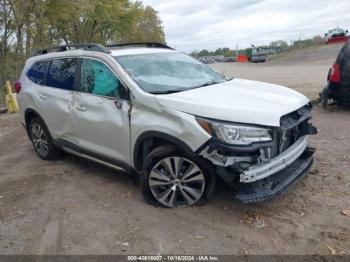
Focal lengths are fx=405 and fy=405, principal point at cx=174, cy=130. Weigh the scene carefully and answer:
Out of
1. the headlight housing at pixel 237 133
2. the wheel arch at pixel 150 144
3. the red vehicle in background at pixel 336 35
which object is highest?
the red vehicle in background at pixel 336 35

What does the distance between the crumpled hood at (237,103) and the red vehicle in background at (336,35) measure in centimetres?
5222

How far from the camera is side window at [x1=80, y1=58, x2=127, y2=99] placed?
477 centimetres

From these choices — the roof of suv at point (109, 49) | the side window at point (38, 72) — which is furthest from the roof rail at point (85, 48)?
the side window at point (38, 72)

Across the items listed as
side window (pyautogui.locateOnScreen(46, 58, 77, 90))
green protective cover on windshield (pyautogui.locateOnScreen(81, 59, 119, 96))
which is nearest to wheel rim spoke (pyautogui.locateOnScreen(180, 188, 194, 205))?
green protective cover on windshield (pyautogui.locateOnScreen(81, 59, 119, 96))

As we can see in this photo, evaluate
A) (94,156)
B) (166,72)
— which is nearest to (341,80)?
(166,72)

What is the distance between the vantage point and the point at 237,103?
4.08 m

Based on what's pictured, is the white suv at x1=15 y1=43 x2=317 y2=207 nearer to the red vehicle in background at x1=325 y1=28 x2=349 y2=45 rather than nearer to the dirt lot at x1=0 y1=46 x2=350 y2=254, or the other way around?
the dirt lot at x1=0 y1=46 x2=350 y2=254

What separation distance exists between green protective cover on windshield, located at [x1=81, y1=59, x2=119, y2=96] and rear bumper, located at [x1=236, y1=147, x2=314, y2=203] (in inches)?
75.5

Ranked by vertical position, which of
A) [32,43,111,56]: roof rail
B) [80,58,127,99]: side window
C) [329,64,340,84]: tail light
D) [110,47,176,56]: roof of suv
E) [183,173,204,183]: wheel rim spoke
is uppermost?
[32,43,111,56]: roof rail

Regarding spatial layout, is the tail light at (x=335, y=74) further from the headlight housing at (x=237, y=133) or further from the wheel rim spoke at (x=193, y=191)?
the wheel rim spoke at (x=193, y=191)

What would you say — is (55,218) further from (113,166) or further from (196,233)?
(196,233)

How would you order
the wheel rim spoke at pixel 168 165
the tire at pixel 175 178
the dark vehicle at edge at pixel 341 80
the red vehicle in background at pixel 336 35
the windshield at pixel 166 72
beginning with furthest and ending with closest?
the red vehicle in background at pixel 336 35, the dark vehicle at edge at pixel 341 80, the windshield at pixel 166 72, the wheel rim spoke at pixel 168 165, the tire at pixel 175 178

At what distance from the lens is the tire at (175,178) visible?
13.8 feet

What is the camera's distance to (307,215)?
4137 mm
